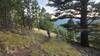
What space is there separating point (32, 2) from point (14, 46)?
4176 mm

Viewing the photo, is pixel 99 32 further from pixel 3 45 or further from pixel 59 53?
pixel 3 45

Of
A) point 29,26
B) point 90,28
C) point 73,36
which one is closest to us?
point 29,26

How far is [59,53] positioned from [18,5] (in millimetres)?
3640

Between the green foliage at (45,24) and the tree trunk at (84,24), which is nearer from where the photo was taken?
the tree trunk at (84,24)

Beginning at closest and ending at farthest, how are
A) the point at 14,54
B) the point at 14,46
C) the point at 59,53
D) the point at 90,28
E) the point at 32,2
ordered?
1. the point at 14,54
2. the point at 14,46
3. the point at 59,53
4. the point at 32,2
5. the point at 90,28

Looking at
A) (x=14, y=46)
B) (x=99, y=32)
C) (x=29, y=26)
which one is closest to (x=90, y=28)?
(x=99, y=32)

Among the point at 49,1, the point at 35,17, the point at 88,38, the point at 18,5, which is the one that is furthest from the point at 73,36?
the point at 18,5

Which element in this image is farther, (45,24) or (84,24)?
(45,24)

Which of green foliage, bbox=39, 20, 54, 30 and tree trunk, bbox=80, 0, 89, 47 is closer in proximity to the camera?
tree trunk, bbox=80, 0, 89, 47

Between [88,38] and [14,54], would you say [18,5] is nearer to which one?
[14,54]

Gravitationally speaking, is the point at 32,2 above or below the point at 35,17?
above

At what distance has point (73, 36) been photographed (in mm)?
16266

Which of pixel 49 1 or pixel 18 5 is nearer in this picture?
pixel 18 5

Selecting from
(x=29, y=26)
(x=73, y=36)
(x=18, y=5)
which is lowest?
(x=73, y=36)
